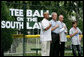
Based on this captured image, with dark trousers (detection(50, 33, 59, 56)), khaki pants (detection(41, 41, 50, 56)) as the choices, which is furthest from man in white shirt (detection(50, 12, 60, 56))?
khaki pants (detection(41, 41, 50, 56))

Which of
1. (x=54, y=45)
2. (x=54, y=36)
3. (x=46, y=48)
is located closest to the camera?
(x=46, y=48)

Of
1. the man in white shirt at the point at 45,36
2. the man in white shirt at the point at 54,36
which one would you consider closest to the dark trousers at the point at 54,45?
the man in white shirt at the point at 54,36

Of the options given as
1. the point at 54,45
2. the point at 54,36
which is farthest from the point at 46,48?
the point at 54,45

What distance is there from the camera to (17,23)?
530 inches

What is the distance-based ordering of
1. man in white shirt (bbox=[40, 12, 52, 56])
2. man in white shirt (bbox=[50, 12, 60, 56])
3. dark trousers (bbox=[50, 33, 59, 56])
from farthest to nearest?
dark trousers (bbox=[50, 33, 59, 56]) < man in white shirt (bbox=[50, 12, 60, 56]) < man in white shirt (bbox=[40, 12, 52, 56])

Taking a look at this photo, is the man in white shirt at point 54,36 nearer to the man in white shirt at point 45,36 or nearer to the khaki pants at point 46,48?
the man in white shirt at point 45,36

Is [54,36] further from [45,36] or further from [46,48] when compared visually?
[46,48]

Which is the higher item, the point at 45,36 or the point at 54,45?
the point at 45,36

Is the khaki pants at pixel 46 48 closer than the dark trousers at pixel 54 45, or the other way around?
the khaki pants at pixel 46 48

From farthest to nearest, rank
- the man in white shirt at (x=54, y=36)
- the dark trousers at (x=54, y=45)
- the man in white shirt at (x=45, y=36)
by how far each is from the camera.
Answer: the dark trousers at (x=54, y=45), the man in white shirt at (x=54, y=36), the man in white shirt at (x=45, y=36)

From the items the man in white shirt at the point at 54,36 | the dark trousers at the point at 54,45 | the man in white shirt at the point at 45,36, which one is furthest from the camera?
the dark trousers at the point at 54,45

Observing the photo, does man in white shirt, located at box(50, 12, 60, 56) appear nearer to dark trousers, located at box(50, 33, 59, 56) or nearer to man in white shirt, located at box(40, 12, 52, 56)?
dark trousers, located at box(50, 33, 59, 56)

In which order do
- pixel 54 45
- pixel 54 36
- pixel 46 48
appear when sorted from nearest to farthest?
pixel 46 48 → pixel 54 36 → pixel 54 45

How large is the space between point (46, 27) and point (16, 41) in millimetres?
3184
